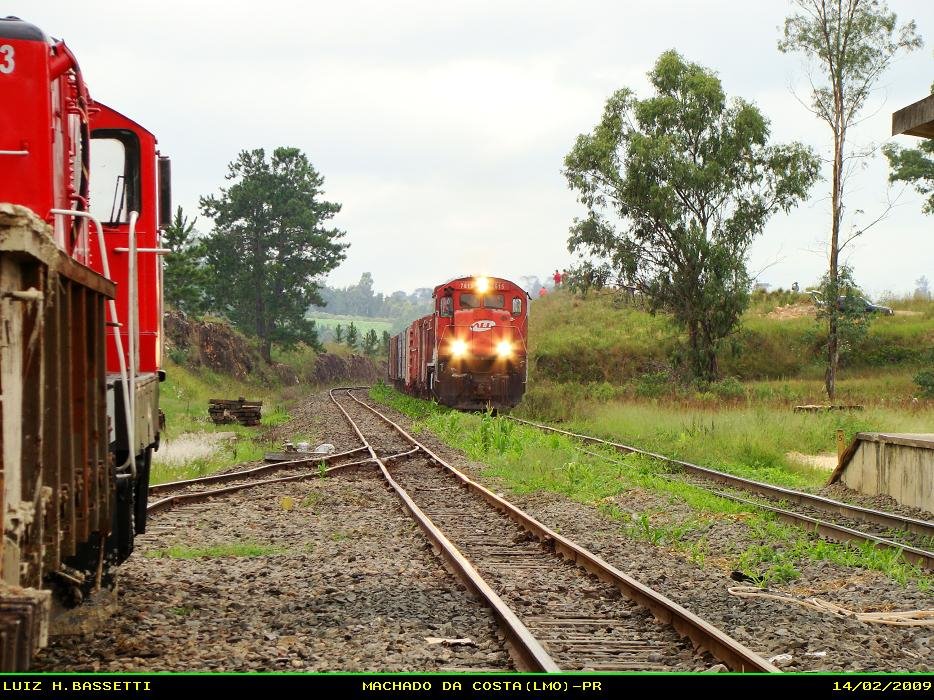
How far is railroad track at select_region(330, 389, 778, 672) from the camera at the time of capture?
5.68m

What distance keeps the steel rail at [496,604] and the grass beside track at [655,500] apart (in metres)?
2.27

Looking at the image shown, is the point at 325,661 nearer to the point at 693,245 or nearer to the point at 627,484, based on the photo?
the point at 627,484

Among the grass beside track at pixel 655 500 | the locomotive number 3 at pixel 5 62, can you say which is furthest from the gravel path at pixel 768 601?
the locomotive number 3 at pixel 5 62

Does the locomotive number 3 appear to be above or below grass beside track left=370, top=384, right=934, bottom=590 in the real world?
above

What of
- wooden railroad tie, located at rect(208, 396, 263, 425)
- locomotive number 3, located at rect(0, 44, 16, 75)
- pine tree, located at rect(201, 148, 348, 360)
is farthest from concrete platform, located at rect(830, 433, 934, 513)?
pine tree, located at rect(201, 148, 348, 360)

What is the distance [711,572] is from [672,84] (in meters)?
34.4

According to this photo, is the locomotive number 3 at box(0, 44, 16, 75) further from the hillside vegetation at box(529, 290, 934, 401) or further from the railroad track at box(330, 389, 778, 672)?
the hillside vegetation at box(529, 290, 934, 401)

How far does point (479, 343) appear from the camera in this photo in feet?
87.7

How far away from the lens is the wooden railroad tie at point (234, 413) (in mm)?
26406

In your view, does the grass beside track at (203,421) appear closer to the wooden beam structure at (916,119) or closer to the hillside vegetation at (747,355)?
the wooden beam structure at (916,119)

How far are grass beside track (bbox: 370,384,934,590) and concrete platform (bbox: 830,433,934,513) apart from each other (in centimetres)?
115

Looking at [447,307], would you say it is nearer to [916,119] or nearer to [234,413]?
[234,413]

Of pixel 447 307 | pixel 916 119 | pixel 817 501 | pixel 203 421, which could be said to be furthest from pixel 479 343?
pixel 916 119

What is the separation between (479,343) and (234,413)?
7.07 meters
